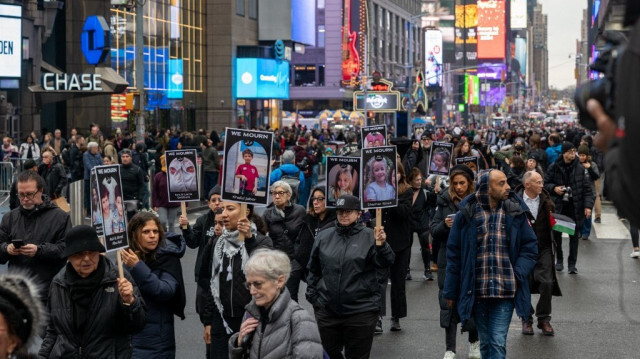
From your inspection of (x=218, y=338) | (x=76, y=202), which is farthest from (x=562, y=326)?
(x=76, y=202)

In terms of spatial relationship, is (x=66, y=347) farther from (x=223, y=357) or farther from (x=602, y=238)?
(x=602, y=238)

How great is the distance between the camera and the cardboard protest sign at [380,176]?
32.7 ft

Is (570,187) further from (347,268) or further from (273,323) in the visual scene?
(273,323)

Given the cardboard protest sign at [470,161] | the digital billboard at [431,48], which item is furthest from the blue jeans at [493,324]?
the digital billboard at [431,48]

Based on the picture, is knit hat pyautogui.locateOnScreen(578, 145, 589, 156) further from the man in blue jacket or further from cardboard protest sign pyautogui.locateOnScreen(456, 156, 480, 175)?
the man in blue jacket

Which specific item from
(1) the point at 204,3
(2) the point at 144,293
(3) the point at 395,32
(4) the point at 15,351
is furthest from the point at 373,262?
(3) the point at 395,32

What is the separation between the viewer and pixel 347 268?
27.1 feet

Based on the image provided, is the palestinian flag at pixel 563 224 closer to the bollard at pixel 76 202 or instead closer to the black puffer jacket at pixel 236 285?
the black puffer jacket at pixel 236 285

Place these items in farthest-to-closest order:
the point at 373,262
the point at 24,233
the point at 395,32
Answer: the point at 395,32 → the point at 24,233 → the point at 373,262

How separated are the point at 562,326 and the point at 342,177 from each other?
10.4 ft

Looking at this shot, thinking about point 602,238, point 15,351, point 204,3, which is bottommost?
point 602,238

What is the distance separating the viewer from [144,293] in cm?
731

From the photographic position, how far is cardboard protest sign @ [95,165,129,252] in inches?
294

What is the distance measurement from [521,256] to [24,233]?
4.01 meters
